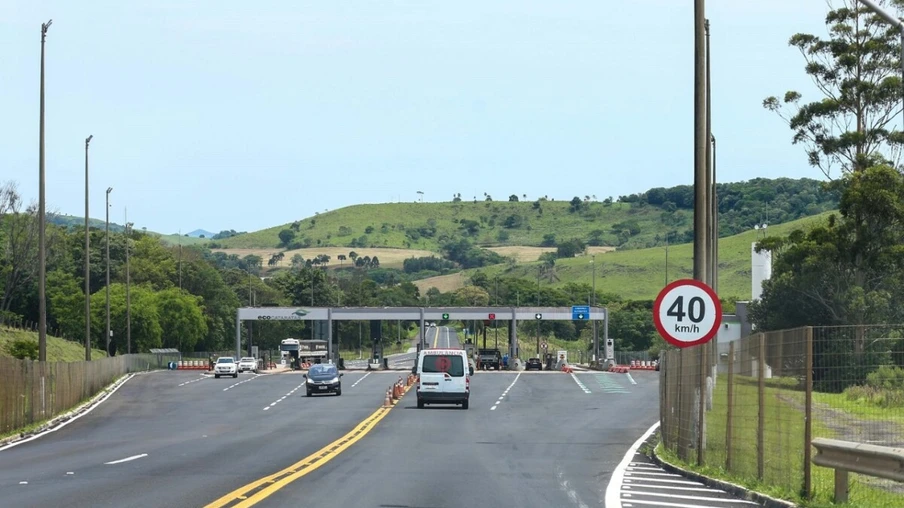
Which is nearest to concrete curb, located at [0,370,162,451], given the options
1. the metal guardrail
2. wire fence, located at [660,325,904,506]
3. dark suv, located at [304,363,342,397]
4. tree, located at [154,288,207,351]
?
dark suv, located at [304,363,342,397]

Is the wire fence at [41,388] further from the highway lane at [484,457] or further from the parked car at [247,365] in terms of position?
the parked car at [247,365]

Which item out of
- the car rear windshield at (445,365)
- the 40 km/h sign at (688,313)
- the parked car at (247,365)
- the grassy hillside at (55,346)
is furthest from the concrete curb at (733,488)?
the parked car at (247,365)

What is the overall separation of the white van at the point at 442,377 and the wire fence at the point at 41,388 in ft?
42.7

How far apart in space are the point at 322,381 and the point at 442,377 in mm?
14446

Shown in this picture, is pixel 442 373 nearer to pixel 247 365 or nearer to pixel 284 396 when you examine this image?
pixel 284 396

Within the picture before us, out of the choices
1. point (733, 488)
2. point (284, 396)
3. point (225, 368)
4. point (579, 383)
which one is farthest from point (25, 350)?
point (733, 488)

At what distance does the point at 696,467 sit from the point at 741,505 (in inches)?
197

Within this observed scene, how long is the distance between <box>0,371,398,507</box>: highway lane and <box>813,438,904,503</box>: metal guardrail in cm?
733

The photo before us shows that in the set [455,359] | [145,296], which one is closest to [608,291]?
[145,296]

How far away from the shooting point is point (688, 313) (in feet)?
65.1

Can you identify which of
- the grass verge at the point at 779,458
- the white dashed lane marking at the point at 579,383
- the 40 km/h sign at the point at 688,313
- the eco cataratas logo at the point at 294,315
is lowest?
the white dashed lane marking at the point at 579,383

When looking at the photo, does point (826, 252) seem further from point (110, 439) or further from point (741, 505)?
point (741, 505)

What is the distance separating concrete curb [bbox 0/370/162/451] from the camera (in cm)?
3276

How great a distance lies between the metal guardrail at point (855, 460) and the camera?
12562mm
